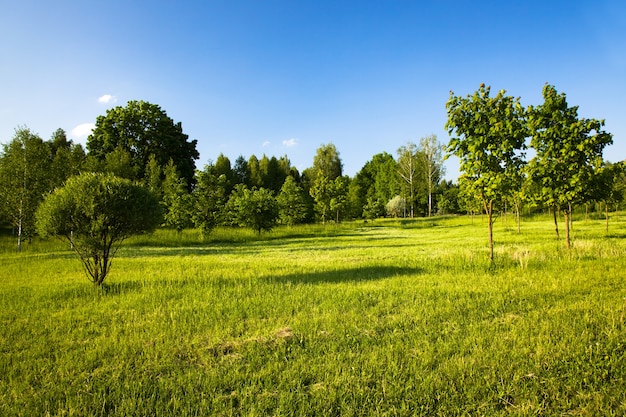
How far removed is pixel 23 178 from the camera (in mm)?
22281

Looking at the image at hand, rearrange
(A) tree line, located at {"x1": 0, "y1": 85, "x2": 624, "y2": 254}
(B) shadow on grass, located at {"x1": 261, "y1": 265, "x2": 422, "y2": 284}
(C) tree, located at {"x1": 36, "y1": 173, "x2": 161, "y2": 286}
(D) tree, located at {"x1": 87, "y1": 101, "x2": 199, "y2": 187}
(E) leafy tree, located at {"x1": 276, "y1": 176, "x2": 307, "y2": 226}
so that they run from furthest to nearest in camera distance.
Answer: (D) tree, located at {"x1": 87, "y1": 101, "x2": 199, "y2": 187}, (E) leafy tree, located at {"x1": 276, "y1": 176, "x2": 307, "y2": 226}, (A) tree line, located at {"x1": 0, "y1": 85, "x2": 624, "y2": 254}, (B) shadow on grass, located at {"x1": 261, "y1": 265, "x2": 422, "y2": 284}, (C) tree, located at {"x1": 36, "y1": 173, "x2": 161, "y2": 286}

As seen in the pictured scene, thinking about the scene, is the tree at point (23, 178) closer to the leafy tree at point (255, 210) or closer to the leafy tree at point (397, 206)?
the leafy tree at point (255, 210)

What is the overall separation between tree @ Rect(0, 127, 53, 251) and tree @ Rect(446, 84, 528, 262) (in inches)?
1028

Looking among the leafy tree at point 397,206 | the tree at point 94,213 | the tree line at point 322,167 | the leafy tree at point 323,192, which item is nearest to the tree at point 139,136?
the tree line at point 322,167

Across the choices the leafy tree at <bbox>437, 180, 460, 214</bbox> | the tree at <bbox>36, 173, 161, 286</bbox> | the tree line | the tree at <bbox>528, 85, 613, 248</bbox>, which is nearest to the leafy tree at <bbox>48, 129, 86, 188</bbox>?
the tree line

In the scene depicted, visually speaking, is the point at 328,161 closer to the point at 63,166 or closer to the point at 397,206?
the point at 397,206

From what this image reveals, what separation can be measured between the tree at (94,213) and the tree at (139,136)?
149ft

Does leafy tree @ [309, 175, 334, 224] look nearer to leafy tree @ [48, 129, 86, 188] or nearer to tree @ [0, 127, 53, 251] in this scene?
leafy tree @ [48, 129, 86, 188]

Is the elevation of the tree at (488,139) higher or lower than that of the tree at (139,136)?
lower

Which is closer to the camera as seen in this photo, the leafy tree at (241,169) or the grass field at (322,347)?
the grass field at (322,347)

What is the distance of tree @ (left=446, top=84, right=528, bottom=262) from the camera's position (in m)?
11.8

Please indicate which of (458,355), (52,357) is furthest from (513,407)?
(52,357)

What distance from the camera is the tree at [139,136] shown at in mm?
51156

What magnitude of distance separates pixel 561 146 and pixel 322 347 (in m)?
15.2
